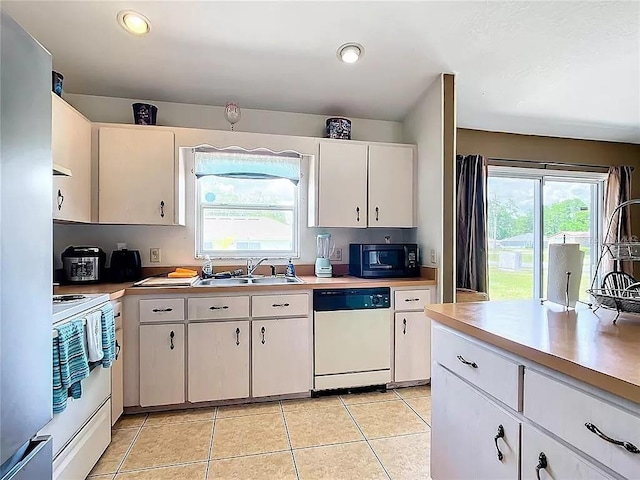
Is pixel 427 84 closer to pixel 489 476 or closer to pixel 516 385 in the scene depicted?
pixel 516 385

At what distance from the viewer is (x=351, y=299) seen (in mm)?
2684

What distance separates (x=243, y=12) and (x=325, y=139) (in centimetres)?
111

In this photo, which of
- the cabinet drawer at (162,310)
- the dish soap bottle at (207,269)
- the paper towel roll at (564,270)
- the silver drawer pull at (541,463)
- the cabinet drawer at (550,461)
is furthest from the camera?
the dish soap bottle at (207,269)

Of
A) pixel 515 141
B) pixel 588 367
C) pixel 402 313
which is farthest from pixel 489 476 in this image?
pixel 515 141

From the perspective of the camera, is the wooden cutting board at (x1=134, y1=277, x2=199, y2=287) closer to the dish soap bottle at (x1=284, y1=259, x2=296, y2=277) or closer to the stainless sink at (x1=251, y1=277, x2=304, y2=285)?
the stainless sink at (x1=251, y1=277, x2=304, y2=285)

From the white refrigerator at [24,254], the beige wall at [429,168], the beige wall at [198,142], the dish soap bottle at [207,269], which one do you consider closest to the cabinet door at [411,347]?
the beige wall at [429,168]

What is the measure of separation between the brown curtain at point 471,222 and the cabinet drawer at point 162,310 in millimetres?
2524

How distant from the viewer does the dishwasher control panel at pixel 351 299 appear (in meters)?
2.64

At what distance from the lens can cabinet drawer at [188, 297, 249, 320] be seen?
2.43 m

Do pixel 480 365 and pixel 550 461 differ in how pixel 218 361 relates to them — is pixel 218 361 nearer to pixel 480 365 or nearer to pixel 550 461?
Answer: pixel 480 365

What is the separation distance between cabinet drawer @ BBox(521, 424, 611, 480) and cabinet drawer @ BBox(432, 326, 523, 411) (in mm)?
88

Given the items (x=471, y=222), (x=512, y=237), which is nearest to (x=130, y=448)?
(x=471, y=222)

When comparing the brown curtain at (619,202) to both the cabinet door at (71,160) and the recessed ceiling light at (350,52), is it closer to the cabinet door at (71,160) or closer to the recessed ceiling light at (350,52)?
the recessed ceiling light at (350,52)

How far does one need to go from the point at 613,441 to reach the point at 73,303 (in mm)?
2042
